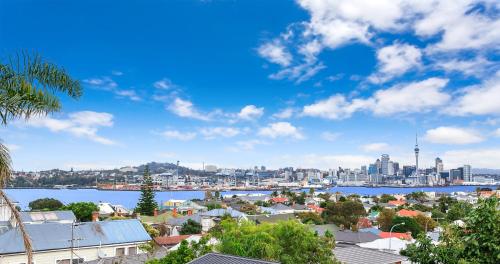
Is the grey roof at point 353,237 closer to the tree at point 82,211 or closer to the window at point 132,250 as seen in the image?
the window at point 132,250

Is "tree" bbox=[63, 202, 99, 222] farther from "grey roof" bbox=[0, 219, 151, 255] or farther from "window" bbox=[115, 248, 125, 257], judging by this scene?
"window" bbox=[115, 248, 125, 257]

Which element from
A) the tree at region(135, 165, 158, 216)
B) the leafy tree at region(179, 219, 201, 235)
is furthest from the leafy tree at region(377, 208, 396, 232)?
the tree at region(135, 165, 158, 216)

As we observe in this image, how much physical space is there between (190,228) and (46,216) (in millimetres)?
15534

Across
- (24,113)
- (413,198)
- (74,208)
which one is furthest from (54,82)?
(413,198)

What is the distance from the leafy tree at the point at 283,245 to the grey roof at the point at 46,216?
20.8m

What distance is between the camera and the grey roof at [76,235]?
A: 25.1 m

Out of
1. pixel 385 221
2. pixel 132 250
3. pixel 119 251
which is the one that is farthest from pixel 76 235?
pixel 385 221

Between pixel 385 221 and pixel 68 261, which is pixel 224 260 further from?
pixel 385 221

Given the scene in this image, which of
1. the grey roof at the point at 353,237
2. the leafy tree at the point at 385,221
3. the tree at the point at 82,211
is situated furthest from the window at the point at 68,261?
the leafy tree at the point at 385,221

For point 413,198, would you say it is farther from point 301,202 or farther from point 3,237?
point 3,237

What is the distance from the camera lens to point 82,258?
1055 inches

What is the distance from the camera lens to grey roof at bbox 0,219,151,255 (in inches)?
987

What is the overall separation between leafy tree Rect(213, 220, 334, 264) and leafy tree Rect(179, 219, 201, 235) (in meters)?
27.2

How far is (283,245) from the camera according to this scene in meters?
21.3
